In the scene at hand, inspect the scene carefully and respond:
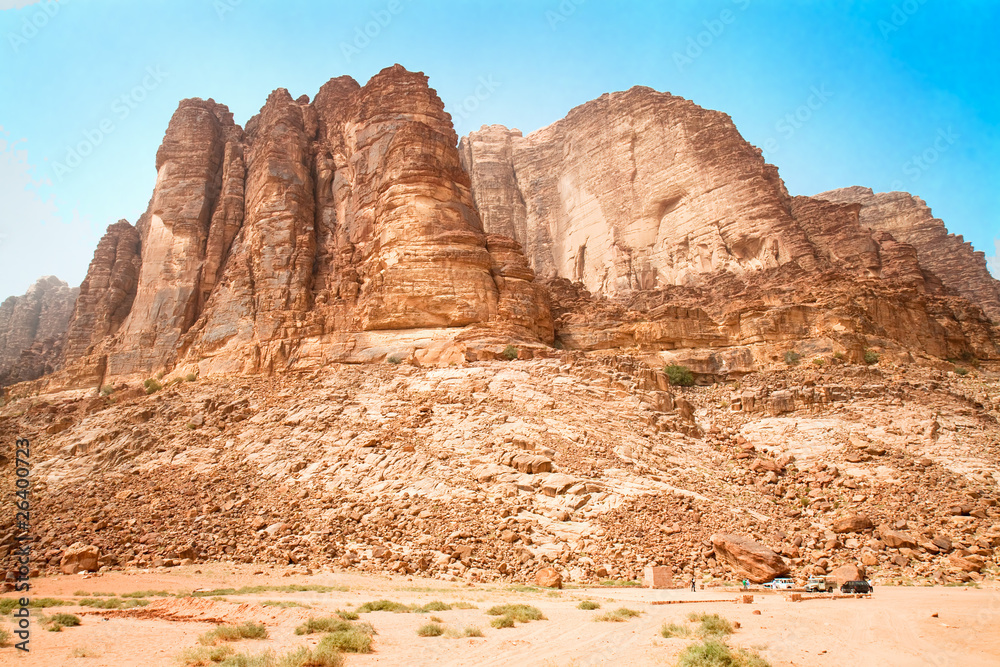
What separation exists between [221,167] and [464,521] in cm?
4258

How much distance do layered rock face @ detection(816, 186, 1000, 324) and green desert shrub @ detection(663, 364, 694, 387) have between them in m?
38.3

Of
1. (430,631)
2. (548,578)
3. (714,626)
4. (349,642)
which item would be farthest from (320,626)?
(548,578)

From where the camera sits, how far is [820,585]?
15.3 m

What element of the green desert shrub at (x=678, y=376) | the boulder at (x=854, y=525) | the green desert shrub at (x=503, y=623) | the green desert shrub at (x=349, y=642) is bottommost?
the green desert shrub at (x=503, y=623)

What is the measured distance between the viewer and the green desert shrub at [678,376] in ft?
113

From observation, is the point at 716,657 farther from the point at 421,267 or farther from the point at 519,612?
the point at 421,267

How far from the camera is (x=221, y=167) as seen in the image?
4844cm

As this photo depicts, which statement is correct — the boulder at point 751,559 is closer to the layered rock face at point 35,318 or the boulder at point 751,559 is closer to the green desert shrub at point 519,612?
the green desert shrub at point 519,612

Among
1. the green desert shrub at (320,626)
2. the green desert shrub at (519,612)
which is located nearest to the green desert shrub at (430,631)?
the green desert shrub at (320,626)

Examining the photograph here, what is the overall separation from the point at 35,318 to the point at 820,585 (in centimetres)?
9218

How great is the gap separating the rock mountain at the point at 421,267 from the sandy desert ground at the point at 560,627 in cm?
1780

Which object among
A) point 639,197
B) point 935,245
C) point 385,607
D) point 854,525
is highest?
point 639,197

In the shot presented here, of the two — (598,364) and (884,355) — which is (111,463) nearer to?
(598,364)

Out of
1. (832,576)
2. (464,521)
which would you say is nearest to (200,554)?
Result: (464,521)
